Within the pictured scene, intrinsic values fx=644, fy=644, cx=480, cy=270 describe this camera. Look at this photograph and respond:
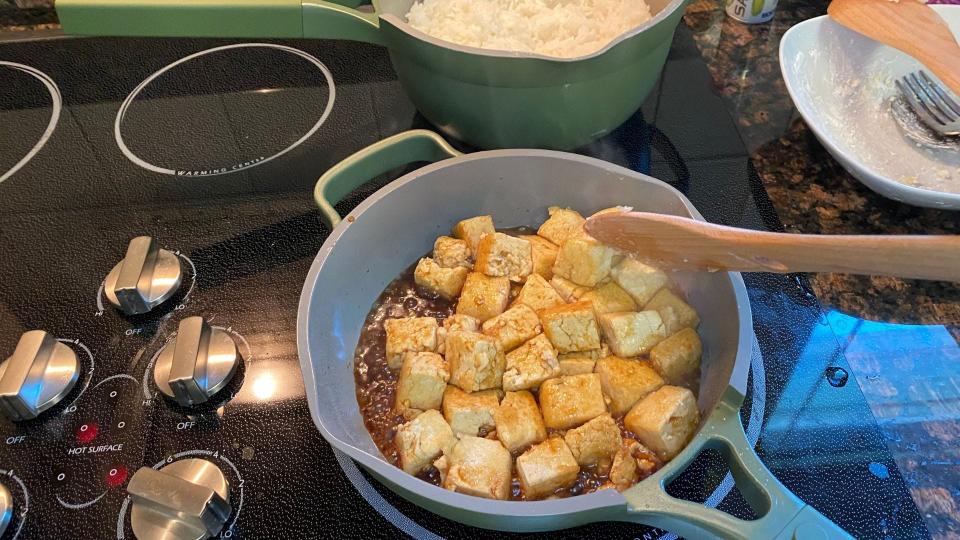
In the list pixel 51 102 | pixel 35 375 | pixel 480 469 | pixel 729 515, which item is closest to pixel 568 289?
pixel 480 469

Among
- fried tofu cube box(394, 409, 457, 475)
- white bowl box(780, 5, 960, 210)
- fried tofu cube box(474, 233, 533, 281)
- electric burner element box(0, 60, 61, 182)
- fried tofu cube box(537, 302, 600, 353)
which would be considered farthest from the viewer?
electric burner element box(0, 60, 61, 182)

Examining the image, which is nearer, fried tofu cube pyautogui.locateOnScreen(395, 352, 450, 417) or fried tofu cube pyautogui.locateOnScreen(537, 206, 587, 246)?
fried tofu cube pyautogui.locateOnScreen(395, 352, 450, 417)

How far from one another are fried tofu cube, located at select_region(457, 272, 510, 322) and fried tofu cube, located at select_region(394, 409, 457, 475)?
0.24 m

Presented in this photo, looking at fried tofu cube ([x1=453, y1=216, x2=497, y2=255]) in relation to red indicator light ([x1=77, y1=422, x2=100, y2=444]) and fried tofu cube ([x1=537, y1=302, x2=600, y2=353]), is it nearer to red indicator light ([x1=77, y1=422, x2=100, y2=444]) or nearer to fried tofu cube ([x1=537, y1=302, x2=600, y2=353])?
fried tofu cube ([x1=537, y1=302, x2=600, y2=353])

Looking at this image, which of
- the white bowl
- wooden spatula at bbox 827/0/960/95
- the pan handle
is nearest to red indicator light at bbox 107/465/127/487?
the pan handle

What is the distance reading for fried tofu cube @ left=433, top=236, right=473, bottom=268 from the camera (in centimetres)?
126

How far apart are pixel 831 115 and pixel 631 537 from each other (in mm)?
1098

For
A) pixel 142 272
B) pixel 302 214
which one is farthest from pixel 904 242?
pixel 142 272

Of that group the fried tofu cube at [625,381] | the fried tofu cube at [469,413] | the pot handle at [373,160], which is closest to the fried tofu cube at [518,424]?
the fried tofu cube at [469,413]

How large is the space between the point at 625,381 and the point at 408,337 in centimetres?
38

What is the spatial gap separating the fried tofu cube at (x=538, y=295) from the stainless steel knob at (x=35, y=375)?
0.79 meters

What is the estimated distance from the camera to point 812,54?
153cm

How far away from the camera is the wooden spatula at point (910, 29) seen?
139 cm

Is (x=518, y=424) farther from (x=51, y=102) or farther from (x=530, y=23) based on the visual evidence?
(x=51, y=102)
